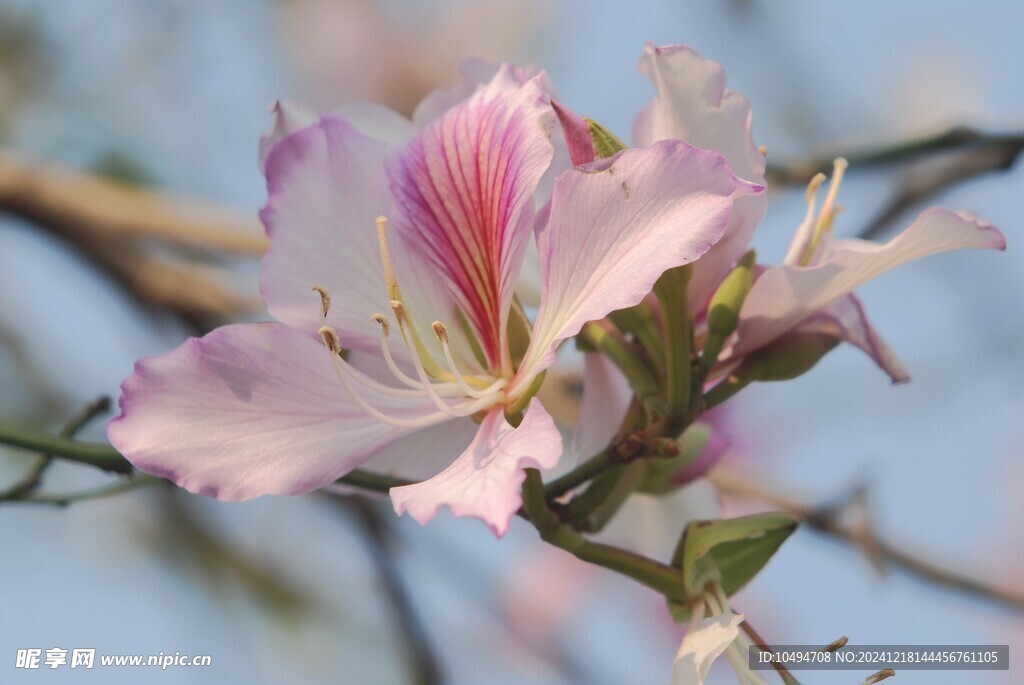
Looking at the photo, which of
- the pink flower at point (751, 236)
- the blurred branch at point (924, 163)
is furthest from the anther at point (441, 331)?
the blurred branch at point (924, 163)

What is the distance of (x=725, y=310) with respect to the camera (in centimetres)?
91

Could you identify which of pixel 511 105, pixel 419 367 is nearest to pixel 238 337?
pixel 419 367

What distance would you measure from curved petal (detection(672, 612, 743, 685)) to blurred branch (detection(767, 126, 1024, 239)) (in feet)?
2.15

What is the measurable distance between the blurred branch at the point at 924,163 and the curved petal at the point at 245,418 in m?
0.71

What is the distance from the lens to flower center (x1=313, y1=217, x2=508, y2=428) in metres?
0.85

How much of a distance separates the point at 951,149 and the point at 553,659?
3.69 feet

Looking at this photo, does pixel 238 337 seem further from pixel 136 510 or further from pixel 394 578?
pixel 136 510

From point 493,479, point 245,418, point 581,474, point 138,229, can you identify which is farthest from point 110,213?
point 493,479

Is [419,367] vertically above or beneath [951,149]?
above

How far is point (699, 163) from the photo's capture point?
0.76 metres

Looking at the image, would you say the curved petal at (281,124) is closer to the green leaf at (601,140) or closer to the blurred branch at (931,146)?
the green leaf at (601,140)

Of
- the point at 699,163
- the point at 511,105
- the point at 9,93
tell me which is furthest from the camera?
the point at 9,93

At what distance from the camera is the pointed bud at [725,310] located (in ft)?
3.00

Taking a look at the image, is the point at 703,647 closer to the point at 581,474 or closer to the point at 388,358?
the point at 581,474
